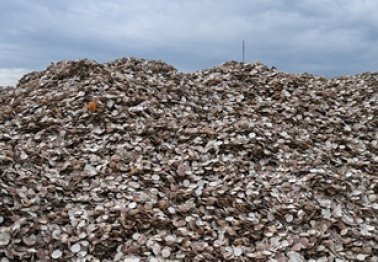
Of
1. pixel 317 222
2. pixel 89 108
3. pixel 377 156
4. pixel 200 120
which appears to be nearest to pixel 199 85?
pixel 200 120

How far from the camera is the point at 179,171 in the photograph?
13.7 feet

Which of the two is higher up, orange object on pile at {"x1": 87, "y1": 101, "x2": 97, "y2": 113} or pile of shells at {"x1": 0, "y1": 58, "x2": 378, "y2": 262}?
orange object on pile at {"x1": 87, "y1": 101, "x2": 97, "y2": 113}

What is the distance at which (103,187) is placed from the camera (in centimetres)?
393

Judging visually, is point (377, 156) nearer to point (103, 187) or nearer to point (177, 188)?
point (177, 188)

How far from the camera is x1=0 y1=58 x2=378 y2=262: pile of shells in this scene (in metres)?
3.43

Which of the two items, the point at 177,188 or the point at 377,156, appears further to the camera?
the point at 377,156

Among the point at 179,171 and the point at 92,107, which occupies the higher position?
the point at 92,107

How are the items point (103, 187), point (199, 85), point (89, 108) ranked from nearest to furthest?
point (103, 187) < point (89, 108) < point (199, 85)

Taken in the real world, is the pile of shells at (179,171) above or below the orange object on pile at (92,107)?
below

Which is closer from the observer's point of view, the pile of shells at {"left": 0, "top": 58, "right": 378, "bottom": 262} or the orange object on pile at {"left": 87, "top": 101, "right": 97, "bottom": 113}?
the pile of shells at {"left": 0, "top": 58, "right": 378, "bottom": 262}

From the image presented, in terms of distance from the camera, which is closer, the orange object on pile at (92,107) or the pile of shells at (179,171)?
the pile of shells at (179,171)

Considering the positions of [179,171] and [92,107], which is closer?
[179,171]

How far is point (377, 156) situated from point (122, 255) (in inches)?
129

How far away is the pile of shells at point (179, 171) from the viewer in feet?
11.2
